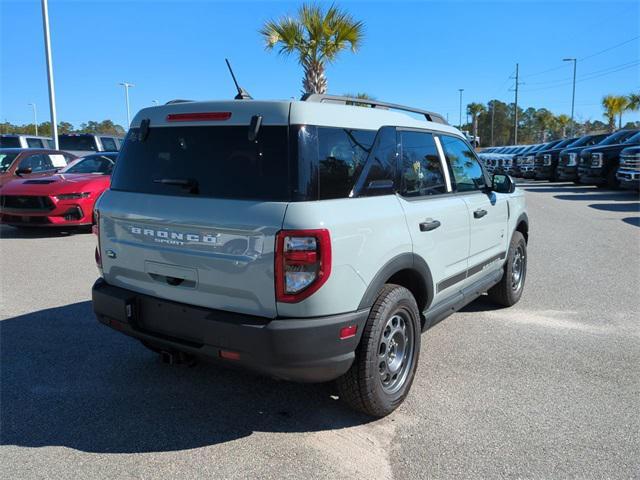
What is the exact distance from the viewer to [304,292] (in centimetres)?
275

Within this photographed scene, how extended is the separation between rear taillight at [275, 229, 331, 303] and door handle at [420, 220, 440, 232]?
1.04 m

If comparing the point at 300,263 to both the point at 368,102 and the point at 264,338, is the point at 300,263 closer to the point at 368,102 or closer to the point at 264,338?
the point at 264,338

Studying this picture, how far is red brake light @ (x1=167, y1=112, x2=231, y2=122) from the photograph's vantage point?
10.1ft

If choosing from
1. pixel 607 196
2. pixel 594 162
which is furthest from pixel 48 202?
pixel 594 162

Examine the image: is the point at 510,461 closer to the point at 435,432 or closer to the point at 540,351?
the point at 435,432

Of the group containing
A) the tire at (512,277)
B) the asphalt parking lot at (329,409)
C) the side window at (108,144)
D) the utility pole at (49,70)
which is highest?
the utility pole at (49,70)

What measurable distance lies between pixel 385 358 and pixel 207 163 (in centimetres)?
166

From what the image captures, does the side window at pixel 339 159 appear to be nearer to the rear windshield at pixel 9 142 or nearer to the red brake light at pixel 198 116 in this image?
the red brake light at pixel 198 116

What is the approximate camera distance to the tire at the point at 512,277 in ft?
18.0

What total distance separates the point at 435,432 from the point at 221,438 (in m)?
1.30

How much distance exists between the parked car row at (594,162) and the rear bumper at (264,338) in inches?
364

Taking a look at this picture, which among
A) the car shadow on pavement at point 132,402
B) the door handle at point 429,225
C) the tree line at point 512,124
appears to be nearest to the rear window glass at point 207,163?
the door handle at point 429,225

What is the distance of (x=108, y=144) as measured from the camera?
1803 centimetres

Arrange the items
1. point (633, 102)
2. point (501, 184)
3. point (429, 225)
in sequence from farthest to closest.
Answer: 1. point (633, 102)
2. point (501, 184)
3. point (429, 225)
